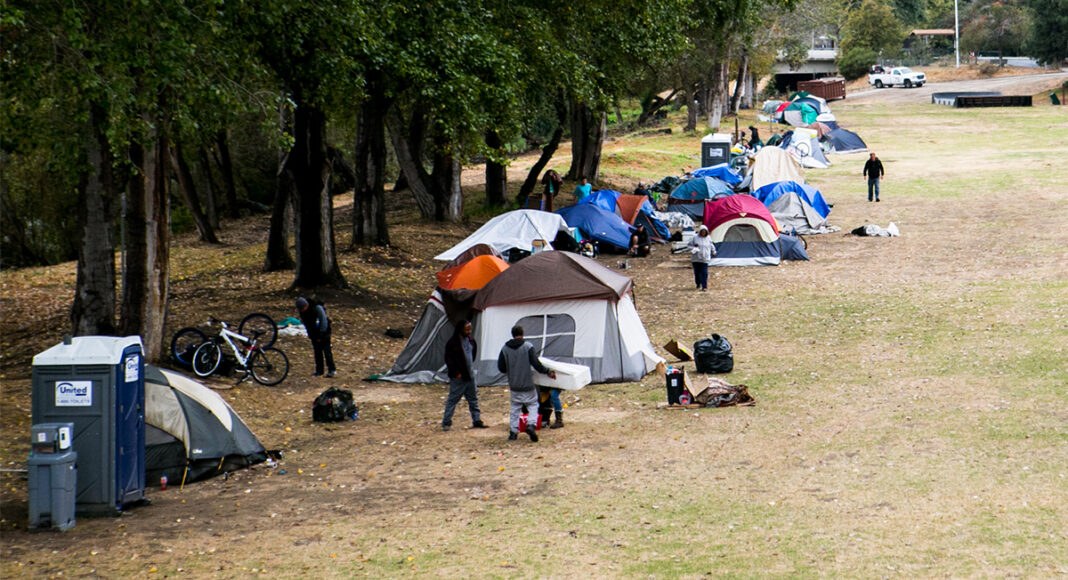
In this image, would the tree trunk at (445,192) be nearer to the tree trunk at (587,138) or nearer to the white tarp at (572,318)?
the tree trunk at (587,138)

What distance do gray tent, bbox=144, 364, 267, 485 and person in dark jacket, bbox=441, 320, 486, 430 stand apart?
2.93 metres

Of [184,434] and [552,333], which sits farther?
[552,333]

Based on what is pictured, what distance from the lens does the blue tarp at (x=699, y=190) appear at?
1446 inches

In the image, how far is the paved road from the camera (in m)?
82.8

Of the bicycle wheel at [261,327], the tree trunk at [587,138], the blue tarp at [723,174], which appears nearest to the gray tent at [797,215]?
the blue tarp at [723,174]

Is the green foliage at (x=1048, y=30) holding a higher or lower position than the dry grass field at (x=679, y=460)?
higher

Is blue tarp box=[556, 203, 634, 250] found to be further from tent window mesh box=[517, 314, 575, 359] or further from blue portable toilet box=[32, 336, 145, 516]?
blue portable toilet box=[32, 336, 145, 516]

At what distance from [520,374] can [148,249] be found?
6.72 metres

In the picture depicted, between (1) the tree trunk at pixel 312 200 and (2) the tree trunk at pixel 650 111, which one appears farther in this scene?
(2) the tree trunk at pixel 650 111

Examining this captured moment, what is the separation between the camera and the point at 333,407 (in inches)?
602

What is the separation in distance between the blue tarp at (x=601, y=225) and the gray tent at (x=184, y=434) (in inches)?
804

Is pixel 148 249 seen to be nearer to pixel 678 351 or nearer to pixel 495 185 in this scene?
pixel 678 351

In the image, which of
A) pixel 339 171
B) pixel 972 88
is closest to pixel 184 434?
pixel 339 171

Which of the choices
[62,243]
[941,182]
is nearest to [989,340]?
[941,182]
